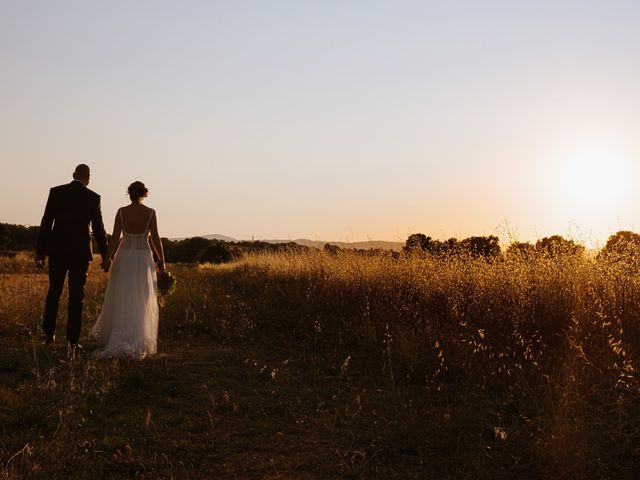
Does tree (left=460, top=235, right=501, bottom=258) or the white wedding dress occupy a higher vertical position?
tree (left=460, top=235, right=501, bottom=258)

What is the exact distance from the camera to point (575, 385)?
5.21 metres

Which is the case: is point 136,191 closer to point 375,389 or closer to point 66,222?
point 66,222

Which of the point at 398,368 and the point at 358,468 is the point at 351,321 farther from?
the point at 358,468

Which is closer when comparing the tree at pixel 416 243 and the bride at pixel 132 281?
the bride at pixel 132 281

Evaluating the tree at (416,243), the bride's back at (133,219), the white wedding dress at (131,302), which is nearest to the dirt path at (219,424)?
the white wedding dress at (131,302)

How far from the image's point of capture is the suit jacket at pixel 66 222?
7844mm

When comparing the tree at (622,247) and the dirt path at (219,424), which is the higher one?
the tree at (622,247)

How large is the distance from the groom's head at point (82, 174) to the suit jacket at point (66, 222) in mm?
70

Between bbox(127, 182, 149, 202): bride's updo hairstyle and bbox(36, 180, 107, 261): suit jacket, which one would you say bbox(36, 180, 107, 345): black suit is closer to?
bbox(36, 180, 107, 261): suit jacket

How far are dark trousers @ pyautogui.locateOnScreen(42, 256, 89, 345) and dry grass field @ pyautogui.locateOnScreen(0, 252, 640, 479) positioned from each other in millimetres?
299

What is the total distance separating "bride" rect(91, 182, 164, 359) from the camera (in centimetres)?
773

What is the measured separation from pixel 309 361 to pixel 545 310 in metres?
2.99

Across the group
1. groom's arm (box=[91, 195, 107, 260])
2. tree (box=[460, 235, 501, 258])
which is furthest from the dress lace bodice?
tree (box=[460, 235, 501, 258])

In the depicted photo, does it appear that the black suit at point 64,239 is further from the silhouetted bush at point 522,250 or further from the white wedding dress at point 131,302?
the silhouetted bush at point 522,250
